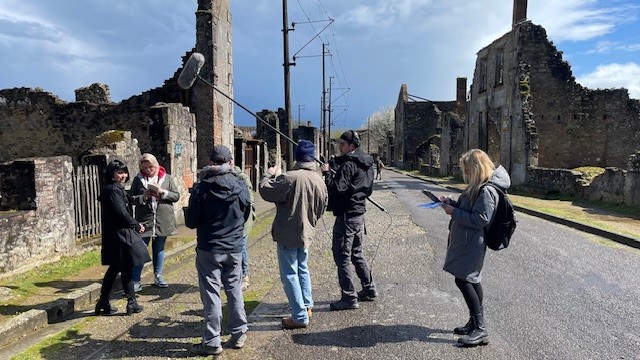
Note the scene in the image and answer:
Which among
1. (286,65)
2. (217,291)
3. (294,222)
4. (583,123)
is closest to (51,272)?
(217,291)

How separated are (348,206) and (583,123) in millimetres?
23991

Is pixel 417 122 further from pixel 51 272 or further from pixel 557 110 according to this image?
pixel 51 272

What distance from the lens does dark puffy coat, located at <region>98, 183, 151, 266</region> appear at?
5.09 meters

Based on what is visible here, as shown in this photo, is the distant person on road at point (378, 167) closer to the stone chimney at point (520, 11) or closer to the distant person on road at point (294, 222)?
the stone chimney at point (520, 11)

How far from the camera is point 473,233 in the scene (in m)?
4.42

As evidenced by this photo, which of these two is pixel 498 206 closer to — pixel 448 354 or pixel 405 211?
pixel 448 354

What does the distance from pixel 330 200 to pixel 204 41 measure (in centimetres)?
1199

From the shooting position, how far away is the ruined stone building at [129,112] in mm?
15547

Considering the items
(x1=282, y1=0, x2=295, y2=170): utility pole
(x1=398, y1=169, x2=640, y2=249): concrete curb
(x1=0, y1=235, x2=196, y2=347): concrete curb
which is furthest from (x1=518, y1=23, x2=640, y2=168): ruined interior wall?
(x1=0, y1=235, x2=196, y2=347): concrete curb

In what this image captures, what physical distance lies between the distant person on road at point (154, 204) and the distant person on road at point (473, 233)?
140 inches

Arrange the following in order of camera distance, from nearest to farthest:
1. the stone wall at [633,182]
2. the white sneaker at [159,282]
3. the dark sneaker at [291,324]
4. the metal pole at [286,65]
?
1. the dark sneaker at [291,324]
2. the white sneaker at [159,282]
3. the stone wall at [633,182]
4. the metal pole at [286,65]

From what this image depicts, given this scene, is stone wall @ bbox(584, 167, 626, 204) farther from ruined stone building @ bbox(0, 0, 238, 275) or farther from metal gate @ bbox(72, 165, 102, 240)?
metal gate @ bbox(72, 165, 102, 240)

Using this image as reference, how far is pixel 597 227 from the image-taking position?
1054 centimetres

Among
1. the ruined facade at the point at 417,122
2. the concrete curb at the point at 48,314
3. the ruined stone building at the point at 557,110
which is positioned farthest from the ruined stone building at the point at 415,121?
the concrete curb at the point at 48,314
